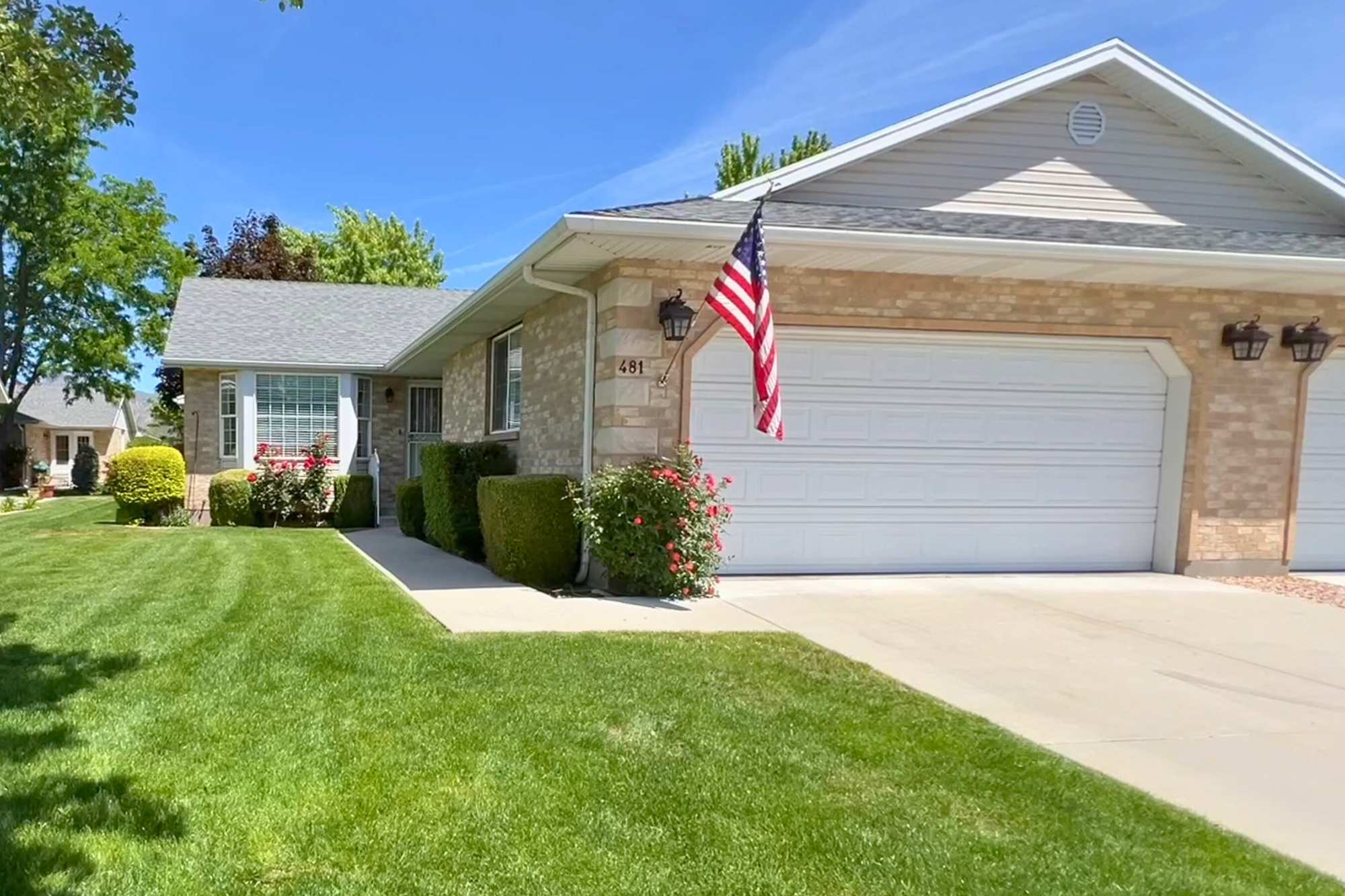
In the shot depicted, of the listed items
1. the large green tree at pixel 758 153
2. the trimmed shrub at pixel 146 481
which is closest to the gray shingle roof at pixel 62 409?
the trimmed shrub at pixel 146 481

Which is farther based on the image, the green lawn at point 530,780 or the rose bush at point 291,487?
the rose bush at point 291,487

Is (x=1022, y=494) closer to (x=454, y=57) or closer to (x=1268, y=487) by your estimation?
(x=1268, y=487)

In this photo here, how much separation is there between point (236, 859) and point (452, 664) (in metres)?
2.09

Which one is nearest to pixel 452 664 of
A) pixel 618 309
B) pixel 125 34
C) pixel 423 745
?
pixel 423 745

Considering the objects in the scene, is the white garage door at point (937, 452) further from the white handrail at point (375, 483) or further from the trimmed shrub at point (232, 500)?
the trimmed shrub at point (232, 500)

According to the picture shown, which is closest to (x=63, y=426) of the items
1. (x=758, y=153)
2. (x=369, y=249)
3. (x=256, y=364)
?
(x=369, y=249)

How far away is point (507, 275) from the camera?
8.27m

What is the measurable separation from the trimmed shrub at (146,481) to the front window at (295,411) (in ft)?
5.48

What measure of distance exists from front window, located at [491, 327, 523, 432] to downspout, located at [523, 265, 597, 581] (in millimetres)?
2744

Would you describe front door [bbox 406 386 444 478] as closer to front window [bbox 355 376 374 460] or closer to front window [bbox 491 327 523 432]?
front window [bbox 355 376 374 460]

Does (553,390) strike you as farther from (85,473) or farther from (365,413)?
(85,473)

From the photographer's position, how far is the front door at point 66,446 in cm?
3625

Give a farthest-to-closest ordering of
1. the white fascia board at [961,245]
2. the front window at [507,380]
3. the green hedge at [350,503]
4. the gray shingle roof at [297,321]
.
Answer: the gray shingle roof at [297,321] < the green hedge at [350,503] < the front window at [507,380] < the white fascia board at [961,245]

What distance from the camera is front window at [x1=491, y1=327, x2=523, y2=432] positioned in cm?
1085
